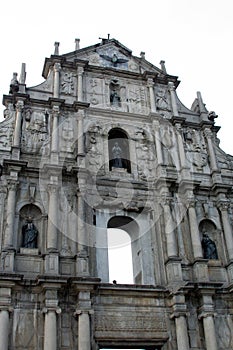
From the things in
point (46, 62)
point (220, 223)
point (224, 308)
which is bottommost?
point (224, 308)

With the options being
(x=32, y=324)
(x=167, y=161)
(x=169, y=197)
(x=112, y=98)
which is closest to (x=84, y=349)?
(x=32, y=324)

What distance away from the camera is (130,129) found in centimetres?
1491

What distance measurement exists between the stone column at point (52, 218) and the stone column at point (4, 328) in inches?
75.0

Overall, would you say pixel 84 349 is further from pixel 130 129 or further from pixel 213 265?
pixel 130 129

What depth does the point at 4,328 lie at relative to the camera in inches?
398

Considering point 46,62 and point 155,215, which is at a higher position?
point 46,62

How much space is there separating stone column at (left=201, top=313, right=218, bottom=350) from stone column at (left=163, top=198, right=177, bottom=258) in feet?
5.96

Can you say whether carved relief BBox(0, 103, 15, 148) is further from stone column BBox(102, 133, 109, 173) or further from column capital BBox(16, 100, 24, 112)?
stone column BBox(102, 133, 109, 173)

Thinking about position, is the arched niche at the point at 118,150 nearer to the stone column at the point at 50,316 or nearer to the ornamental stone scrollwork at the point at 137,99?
the ornamental stone scrollwork at the point at 137,99

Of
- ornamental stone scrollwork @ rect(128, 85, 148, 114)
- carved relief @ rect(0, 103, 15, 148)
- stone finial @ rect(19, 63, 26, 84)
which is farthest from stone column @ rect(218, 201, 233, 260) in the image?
stone finial @ rect(19, 63, 26, 84)

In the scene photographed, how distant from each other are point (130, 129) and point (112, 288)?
5563 millimetres

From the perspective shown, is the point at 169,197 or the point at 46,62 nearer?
the point at 169,197

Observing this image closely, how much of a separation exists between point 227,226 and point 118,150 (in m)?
4.13

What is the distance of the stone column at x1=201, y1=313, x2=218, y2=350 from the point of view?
11.1 metres
